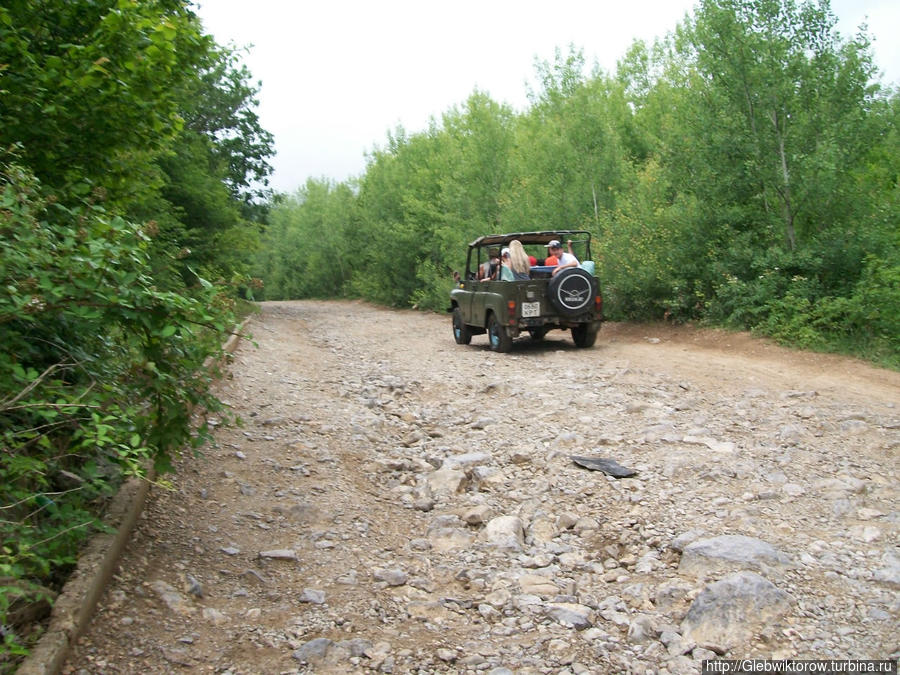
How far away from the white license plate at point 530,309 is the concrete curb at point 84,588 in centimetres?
765

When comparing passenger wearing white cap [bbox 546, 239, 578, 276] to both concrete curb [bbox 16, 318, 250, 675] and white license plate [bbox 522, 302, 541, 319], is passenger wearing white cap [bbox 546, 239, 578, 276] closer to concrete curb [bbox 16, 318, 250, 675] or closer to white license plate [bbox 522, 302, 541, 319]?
white license plate [bbox 522, 302, 541, 319]

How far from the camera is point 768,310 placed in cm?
1233

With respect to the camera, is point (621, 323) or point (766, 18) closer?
point (766, 18)

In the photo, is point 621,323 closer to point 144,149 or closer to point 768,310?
point 768,310

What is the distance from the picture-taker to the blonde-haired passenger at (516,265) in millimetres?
11961

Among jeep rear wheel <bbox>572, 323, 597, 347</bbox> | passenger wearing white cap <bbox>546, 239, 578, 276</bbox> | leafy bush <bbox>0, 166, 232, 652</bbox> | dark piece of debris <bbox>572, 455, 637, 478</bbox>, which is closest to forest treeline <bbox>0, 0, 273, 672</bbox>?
leafy bush <bbox>0, 166, 232, 652</bbox>

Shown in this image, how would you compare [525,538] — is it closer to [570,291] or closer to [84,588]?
[84,588]

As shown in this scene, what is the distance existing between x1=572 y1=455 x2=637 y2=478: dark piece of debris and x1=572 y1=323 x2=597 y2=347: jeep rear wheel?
636 centimetres

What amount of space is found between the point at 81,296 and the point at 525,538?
10.1 feet

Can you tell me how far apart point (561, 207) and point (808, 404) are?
12664 mm

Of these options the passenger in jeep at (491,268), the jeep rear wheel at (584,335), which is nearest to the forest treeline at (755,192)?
the jeep rear wheel at (584,335)

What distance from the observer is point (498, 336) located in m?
12.2

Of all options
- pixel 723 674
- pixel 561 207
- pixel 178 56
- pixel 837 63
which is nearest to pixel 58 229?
pixel 178 56

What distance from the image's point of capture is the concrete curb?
9.53 ft
